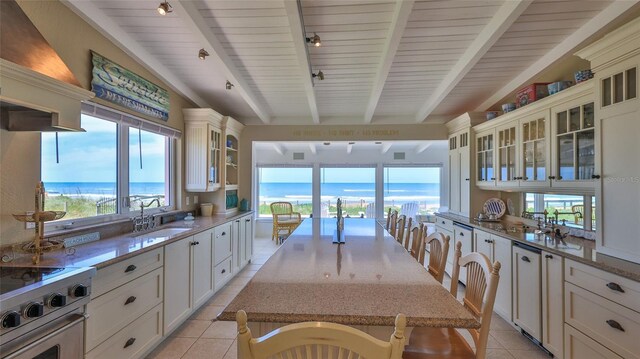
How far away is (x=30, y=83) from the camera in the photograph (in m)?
1.51

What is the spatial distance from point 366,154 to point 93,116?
20.6 feet

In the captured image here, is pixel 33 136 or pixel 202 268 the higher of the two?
pixel 33 136

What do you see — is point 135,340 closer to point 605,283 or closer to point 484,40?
point 605,283

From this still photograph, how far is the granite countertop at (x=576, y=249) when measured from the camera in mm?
1654

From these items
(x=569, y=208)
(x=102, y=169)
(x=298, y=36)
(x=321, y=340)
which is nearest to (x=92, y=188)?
(x=102, y=169)

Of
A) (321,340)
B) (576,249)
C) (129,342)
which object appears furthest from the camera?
(576,249)

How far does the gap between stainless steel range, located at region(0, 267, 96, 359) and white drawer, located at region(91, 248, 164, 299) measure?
18 centimetres

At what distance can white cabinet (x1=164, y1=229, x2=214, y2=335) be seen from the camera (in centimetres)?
250

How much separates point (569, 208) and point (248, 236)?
4190 millimetres

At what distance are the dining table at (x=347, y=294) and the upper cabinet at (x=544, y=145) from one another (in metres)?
1.62

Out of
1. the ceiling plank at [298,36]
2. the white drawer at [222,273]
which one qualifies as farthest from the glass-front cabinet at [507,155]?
the white drawer at [222,273]

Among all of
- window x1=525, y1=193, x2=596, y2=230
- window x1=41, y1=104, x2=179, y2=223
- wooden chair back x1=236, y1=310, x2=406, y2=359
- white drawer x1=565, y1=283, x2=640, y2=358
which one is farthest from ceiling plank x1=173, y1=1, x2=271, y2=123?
window x1=525, y1=193, x2=596, y2=230

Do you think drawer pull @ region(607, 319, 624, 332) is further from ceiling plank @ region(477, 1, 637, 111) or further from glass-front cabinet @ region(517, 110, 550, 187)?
ceiling plank @ region(477, 1, 637, 111)

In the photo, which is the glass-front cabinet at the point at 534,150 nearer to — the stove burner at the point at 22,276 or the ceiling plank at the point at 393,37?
the ceiling plank at the point at 393,37
